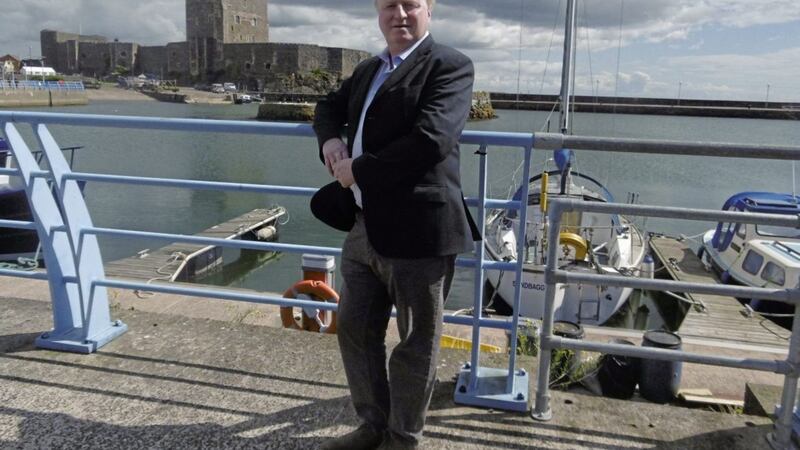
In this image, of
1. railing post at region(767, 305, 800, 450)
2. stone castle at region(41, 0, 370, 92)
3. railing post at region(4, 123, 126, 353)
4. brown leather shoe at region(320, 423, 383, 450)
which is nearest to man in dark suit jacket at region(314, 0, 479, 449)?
brown leather shoe at region(320, 423, 383, 450)

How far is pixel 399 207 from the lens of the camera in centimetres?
210

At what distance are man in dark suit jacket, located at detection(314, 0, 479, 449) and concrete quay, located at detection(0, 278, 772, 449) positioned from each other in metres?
0.33

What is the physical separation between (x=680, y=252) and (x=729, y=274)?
363cm

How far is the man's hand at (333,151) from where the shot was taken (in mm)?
2238

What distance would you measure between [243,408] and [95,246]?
51.2 inches

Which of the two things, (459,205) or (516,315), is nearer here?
(459,205)

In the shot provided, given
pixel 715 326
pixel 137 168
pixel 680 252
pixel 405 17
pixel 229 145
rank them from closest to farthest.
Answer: pixel 405 17 < pixel 715 326 < pixel 680 252 < pixel 137 168 < pixel 229 145

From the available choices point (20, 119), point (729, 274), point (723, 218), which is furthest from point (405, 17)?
point (729, 274)

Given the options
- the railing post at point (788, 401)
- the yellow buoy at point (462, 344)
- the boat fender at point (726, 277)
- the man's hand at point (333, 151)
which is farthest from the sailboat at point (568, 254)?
the man's hand at point (333, 151)

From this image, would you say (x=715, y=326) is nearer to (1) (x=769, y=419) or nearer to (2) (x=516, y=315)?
(1) (x=769, y=419)

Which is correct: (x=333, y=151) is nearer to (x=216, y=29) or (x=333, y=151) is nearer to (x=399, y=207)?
(x=399, y=207)

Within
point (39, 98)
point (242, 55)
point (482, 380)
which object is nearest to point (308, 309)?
point (482, 380)

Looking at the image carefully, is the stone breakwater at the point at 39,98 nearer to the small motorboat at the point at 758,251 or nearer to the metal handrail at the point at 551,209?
the small motorboat at the point at 758,251

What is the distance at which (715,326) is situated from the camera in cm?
945
